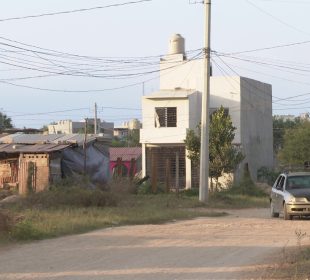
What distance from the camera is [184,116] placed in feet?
162

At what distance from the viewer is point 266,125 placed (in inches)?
2256

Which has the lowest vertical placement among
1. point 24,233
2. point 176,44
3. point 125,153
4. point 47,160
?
point 24,233

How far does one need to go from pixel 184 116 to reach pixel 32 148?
1934 cm

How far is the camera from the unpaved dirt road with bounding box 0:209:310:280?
10.5m

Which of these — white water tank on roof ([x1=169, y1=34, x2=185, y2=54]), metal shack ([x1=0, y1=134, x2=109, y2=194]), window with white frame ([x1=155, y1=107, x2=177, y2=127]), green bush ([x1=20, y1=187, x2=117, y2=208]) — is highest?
white water tank on roof ([x1=169, y1=34, x2=185, y2=54])

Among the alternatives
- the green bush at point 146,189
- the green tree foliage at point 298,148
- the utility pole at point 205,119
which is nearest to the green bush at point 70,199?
the utility pole at point 205,119

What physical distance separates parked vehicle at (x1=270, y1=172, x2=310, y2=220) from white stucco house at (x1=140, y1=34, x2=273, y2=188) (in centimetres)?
2512

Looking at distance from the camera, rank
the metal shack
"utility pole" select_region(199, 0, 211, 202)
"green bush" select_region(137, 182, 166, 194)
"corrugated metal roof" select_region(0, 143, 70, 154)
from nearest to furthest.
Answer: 1. "utility pole" select_region(199, 0, 211, 202)
2. the metal shack
3. "corrugated metal roof" select_region(0, 143, 70, 154)
4. "green bush" select_region(137, 182, 166, 194)

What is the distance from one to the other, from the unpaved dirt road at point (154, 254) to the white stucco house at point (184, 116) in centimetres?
3127

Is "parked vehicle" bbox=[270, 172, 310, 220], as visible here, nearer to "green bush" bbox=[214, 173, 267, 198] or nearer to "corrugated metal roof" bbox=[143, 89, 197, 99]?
"green bush" bbox=[214, 173, 267, 198]

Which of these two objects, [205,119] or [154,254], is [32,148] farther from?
[154,254]

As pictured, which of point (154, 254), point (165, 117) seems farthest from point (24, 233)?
point (165, 117)

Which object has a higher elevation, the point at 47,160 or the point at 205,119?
the point at 205,119

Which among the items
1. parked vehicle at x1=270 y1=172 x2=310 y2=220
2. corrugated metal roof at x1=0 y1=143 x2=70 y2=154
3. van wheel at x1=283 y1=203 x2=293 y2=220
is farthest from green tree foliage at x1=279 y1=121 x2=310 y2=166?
van wheel at x1=283 y1=203 x2=293 y2=220
